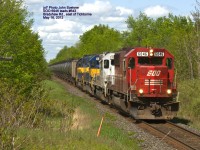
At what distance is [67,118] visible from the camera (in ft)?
47.1

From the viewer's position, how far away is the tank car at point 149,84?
19781 mm

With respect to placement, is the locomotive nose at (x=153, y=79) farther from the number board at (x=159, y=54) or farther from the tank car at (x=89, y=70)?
the tank car at (x=89, y=70)

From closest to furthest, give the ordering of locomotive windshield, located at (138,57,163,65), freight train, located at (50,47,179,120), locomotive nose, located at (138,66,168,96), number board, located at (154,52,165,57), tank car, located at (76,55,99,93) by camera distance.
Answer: freight train, located at (50,47,179,120) → locomotive nose, located at (138,66,168,96) → number board, located at (154,52,165,57) → locomotive windshield, located at (138,57,163,65) → tank car, located at (76,55,99,93)

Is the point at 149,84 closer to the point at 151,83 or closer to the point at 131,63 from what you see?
the point at 151,83

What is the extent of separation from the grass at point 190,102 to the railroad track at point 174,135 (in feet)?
6.35

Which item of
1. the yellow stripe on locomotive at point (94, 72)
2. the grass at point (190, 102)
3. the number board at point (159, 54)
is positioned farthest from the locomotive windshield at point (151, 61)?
the yellow stripe on locomotive at point (94, 72)

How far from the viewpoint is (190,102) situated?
2459 centimetres

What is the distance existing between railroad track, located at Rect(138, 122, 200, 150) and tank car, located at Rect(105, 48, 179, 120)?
65 centimetres

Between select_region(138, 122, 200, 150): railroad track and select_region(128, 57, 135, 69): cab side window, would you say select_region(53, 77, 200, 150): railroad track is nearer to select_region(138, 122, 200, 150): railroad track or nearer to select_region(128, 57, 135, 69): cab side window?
select_region(138, 122, 200, 150): railroad track

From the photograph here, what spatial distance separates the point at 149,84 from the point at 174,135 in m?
4.12

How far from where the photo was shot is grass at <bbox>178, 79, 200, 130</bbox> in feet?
73.9

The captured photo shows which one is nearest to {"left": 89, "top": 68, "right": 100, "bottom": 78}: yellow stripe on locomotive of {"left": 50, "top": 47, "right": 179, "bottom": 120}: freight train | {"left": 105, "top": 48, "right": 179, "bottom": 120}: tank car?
{"left": 50, "top": 47, "right": 179, "bottom": 120}: freight train

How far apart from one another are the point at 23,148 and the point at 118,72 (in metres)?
13.1

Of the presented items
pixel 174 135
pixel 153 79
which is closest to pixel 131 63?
pixel 153 79
